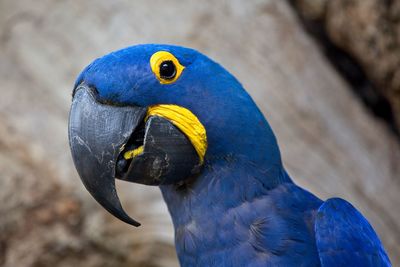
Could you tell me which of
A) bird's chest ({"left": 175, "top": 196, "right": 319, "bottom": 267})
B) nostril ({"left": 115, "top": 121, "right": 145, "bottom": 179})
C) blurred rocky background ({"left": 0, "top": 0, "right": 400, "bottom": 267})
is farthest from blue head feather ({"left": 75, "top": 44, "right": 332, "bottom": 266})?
blurred rocky background ({"left": 0, "top": 0, "right": 400, "bottom": 267})

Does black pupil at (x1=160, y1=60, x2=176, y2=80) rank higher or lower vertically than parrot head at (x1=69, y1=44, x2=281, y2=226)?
higher

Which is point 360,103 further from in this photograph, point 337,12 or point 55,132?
point 55,132

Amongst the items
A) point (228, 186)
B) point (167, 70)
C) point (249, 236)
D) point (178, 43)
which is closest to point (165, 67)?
point (167, 70)

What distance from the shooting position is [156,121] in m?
2.16

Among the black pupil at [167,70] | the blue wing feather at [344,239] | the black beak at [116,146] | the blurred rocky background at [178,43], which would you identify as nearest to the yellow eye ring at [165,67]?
the black pupil at [167,70]

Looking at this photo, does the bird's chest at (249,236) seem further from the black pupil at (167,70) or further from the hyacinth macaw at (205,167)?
the black pupil at (167,70)

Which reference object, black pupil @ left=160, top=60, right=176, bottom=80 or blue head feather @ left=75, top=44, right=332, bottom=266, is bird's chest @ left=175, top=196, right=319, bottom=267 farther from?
black pupil @ left=160, top=60, right=176, bottom=80

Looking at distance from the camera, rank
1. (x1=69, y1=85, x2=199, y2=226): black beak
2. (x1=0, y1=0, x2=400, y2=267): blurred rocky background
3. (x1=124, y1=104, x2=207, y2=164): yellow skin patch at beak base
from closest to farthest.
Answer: (x1=69, y1=85, x2=199, y2=226): black beak → (x1=124, y1=104, x2=207, y2=164): yellow skin patch at beak base → (x1=0, y1=0, x2=400, y2=267): blurred rocky background

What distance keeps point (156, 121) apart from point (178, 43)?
1717 millimetres

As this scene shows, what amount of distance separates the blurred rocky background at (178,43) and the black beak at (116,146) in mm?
1355

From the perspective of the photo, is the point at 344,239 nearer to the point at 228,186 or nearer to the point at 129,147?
the point at 228,186

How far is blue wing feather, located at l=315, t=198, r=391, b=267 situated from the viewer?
2230 mm

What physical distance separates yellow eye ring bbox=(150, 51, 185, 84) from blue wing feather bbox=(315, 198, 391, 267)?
670 mm

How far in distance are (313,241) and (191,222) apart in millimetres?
410
